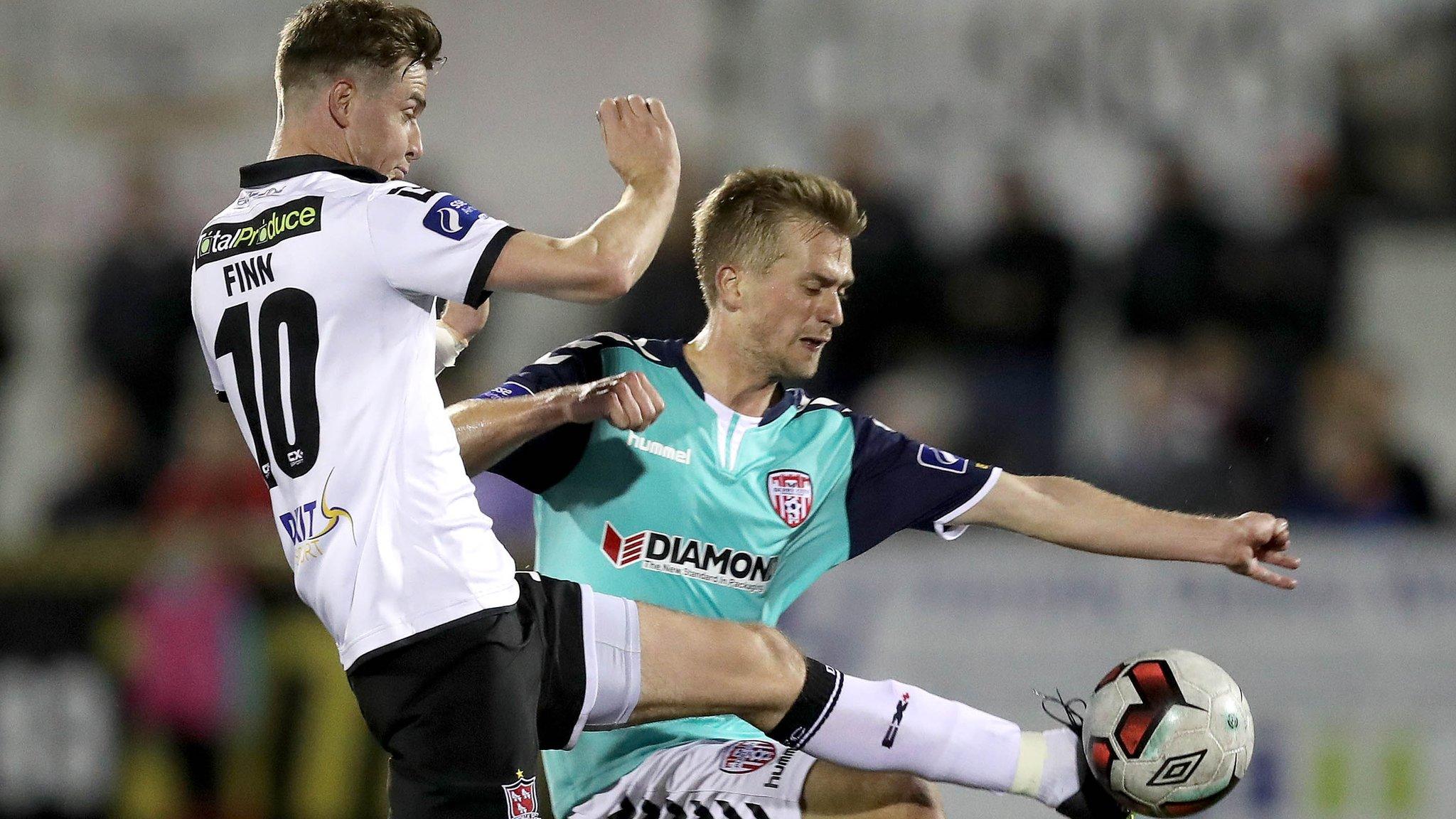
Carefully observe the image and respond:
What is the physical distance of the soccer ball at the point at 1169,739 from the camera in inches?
182

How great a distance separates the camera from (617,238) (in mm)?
3969

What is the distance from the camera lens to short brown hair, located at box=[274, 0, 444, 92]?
13.6 ft

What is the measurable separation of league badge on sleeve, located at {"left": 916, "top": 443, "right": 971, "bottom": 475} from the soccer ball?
838mm

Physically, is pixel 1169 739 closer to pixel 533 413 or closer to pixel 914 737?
pixel 914 737

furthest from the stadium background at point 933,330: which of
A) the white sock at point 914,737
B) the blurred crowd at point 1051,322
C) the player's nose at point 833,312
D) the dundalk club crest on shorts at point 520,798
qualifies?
the dundalk club crest on shorts at point 520,798

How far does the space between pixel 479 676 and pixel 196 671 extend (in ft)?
17.6

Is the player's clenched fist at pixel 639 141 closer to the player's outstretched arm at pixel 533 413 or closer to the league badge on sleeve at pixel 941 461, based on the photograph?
the player's outstretched arm at pixel 533 413

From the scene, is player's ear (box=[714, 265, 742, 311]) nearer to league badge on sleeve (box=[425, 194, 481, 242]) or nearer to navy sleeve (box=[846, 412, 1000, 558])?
navy sleeve (box=[846, 412, 1000, 558])

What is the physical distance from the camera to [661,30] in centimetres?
1161

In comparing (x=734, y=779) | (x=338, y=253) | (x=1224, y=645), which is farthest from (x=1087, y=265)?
(x=338, y=253)

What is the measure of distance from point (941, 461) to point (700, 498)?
80 cm

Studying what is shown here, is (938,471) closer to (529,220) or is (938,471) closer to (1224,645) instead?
(1224,645)

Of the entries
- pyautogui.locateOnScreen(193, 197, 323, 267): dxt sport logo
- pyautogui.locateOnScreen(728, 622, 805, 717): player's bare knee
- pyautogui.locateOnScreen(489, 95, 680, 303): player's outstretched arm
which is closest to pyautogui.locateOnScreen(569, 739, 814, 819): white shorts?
pyautogui.locateOnScreen(728, 622, 805, 717): player's bare knee

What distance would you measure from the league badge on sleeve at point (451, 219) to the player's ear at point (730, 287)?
1.44 m
